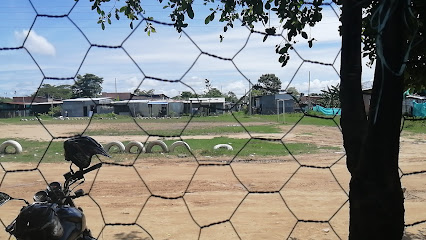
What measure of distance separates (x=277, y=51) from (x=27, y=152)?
987cm

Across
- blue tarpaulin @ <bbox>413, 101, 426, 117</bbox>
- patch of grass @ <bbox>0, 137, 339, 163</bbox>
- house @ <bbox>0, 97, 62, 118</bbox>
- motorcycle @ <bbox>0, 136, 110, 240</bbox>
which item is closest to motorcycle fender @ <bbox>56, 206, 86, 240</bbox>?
motorcycle @ <bbox>0, 136, 110, 240</bbox>

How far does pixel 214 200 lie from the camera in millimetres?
5422

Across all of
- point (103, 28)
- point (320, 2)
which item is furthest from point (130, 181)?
point (320, 2)

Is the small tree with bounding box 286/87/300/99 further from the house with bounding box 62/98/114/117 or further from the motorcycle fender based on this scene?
the motorcycle fender

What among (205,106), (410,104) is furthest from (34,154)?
(410,104)

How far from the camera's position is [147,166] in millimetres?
8648

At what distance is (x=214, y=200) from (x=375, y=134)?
3858 mm

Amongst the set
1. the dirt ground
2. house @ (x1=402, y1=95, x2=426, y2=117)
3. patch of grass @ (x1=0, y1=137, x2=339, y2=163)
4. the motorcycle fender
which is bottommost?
patch of grass @ (x1=0, y1=137, x2=339, y2=163)

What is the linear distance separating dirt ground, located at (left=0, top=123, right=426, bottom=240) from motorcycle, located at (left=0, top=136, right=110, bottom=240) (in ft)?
2.44

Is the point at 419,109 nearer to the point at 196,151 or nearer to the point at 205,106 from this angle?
the point at 196,151

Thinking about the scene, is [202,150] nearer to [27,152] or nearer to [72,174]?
[27,152]

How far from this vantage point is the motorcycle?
198 cm

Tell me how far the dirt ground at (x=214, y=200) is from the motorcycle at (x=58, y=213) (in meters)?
0.74

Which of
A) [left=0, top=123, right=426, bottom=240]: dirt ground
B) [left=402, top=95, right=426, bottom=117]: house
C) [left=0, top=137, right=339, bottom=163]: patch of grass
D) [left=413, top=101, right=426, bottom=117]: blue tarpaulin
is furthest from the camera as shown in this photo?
[left=413, top=101, right=426, bottom=117]: blue tarpaulin
